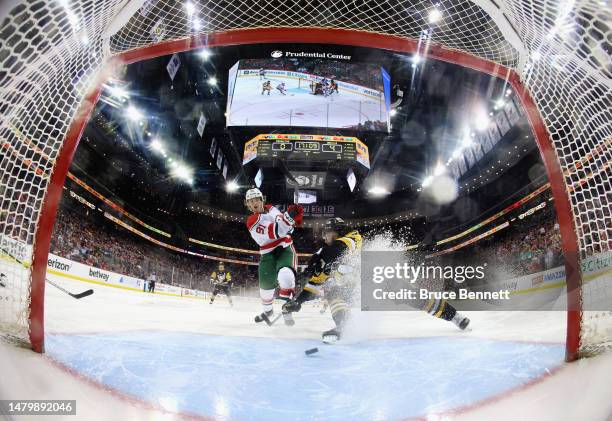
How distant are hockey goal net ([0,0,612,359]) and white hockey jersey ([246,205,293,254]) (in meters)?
0.78

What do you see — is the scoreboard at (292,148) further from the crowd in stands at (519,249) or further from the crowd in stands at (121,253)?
the crowd in stands at (519,249)

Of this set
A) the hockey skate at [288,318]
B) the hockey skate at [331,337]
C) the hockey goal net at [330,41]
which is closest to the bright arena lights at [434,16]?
the hockey goal net at [330,41]

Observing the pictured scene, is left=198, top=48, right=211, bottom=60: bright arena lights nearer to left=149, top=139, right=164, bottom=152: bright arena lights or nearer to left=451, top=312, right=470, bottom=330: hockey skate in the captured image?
left=149, top=139, right=164, bottom=152: bright arena lights

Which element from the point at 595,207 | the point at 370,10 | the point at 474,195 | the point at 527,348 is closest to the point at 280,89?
the point at 370,10

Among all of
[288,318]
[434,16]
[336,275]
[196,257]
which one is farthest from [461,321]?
[196,257]

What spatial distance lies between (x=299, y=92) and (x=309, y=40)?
3.54ft

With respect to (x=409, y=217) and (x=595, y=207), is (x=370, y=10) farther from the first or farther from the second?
(x=409, y=217)

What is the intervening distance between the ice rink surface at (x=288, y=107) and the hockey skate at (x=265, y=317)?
3.66ft

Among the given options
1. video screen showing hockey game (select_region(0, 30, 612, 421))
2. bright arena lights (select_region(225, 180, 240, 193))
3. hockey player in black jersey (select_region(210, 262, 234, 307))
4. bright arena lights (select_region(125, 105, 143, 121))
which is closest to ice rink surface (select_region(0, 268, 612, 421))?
video screen showing hockey game (select_region(0, 30, 612, 421))

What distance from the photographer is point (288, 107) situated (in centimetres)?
212

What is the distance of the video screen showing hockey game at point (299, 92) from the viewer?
2.08 meters

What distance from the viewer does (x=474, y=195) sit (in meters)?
3.30

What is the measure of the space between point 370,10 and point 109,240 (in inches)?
131

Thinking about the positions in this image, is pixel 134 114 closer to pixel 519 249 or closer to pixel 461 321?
pixel 461 321
